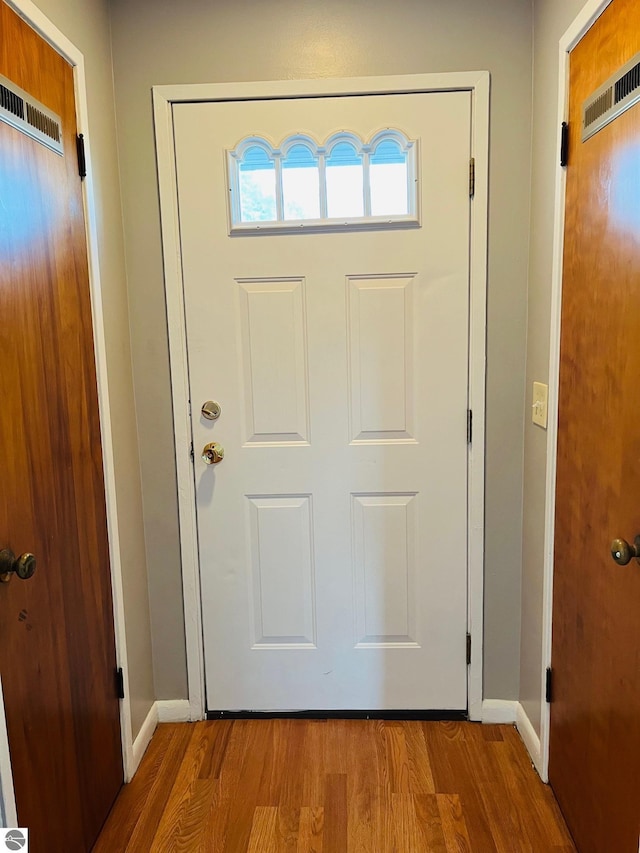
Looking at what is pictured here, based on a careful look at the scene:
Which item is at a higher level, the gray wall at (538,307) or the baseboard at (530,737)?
the gray wall at (538,307)

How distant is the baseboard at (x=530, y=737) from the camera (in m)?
1.79

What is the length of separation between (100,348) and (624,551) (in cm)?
144

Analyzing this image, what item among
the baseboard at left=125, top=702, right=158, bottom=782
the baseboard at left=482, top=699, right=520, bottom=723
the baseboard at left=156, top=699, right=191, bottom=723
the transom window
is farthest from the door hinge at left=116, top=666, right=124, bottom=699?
the transom window

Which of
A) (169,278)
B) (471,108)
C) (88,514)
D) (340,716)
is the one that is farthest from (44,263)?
(340,716)

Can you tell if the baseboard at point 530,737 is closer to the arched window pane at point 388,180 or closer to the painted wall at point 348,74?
the painted wall at point 348,74

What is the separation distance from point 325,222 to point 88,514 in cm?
113

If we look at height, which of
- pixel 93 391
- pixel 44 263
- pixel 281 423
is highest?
pixel 44 263

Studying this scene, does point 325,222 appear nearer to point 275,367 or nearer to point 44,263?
point 275,367

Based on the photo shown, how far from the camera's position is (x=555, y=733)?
1.70 meters

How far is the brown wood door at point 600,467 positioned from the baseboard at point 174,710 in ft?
4.08

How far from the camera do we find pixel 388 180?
1829mm

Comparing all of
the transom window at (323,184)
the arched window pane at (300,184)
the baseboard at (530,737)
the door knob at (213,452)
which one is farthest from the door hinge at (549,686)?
the arched window pane at (300,184)

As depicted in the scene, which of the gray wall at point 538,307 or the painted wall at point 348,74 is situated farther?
the painted wall at point 348,74

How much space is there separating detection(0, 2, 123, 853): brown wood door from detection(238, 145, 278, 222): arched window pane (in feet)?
1.66
